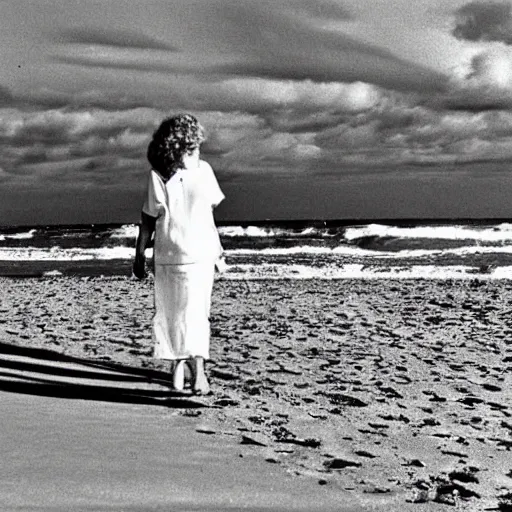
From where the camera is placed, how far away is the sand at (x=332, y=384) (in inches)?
142

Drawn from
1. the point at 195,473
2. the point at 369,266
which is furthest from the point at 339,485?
the point at 369,266

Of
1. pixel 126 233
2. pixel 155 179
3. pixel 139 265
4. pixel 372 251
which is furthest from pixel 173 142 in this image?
pixel 126 233

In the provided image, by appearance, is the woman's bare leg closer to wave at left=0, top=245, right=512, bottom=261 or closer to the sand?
the sand

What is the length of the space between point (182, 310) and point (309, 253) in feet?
89.4

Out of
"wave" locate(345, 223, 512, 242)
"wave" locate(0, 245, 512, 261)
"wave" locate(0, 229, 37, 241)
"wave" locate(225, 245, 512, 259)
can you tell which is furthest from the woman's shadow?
"wave" locate(0, 229, 37, 241)

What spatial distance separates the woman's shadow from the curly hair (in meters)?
1.45

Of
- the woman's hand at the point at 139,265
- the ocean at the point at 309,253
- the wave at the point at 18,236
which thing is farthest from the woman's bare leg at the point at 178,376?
the wave at the point at 18,236

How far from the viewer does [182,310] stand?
4852mm

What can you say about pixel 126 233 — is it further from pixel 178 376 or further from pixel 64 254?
pixel 178 376

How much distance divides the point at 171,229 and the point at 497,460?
217 cm

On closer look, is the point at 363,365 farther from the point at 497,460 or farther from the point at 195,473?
the point at 195,473

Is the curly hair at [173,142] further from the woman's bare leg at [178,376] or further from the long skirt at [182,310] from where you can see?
the woman's bare leg at [178,376]

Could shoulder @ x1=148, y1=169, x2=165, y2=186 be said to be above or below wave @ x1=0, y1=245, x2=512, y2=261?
above

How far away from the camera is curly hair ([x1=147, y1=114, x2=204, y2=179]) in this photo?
4578 mm
